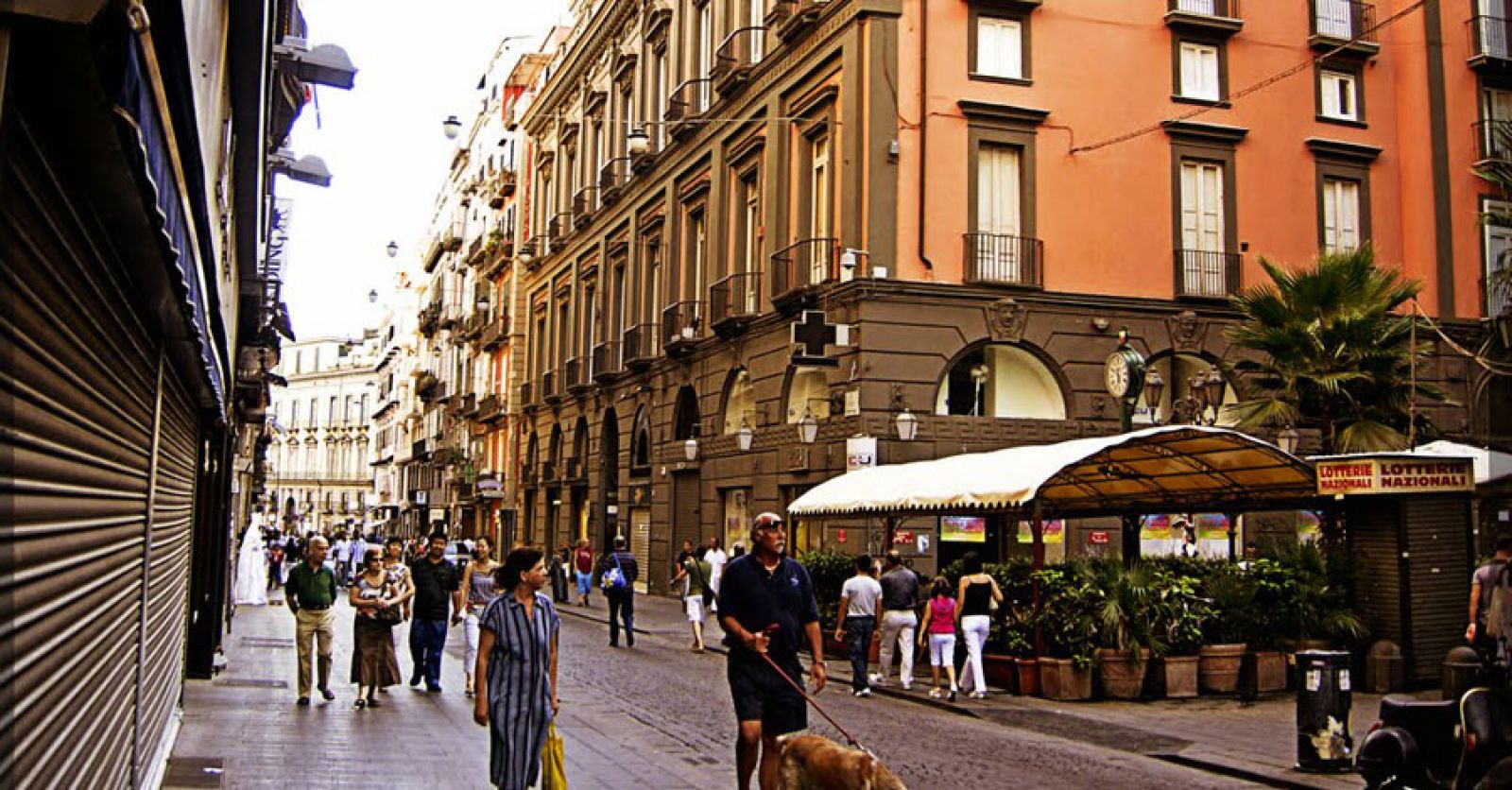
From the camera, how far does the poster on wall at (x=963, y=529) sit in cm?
2661

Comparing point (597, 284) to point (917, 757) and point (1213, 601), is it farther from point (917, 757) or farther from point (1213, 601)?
point (917, 757)

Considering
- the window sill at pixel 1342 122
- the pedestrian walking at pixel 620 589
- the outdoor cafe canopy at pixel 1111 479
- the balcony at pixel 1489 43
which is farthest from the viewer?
the balcony at pixel 1489 43

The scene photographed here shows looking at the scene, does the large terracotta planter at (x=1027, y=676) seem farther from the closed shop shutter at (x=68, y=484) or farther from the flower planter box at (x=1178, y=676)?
the closed shop shutter at (x=68, y=484)

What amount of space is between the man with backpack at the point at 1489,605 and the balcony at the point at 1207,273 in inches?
588

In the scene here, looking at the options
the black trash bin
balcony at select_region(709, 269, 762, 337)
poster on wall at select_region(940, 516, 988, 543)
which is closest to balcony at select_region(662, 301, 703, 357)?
balcony at select_region(709, 269, 762, 337)

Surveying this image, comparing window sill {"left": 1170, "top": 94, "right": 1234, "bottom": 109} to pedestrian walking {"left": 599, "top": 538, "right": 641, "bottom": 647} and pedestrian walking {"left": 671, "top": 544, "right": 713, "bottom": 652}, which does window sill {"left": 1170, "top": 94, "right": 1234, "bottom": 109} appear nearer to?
pedestrian walking {"left": 671, "top": 544, "right": 713, "bottom": 652}

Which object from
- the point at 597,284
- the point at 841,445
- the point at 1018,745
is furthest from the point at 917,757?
the point at 597,284

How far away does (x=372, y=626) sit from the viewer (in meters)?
14.6

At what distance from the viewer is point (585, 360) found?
46594 mm

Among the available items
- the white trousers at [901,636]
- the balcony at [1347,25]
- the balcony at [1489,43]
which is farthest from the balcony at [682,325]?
the balcony at [1489,43]

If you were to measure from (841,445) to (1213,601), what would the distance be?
34.0 ft

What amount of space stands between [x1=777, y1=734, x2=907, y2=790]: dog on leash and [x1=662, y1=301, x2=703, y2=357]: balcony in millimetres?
27593

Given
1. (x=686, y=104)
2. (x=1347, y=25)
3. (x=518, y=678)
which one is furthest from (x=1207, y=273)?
(x=518, y=678)

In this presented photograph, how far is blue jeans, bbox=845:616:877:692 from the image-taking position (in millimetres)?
17609
